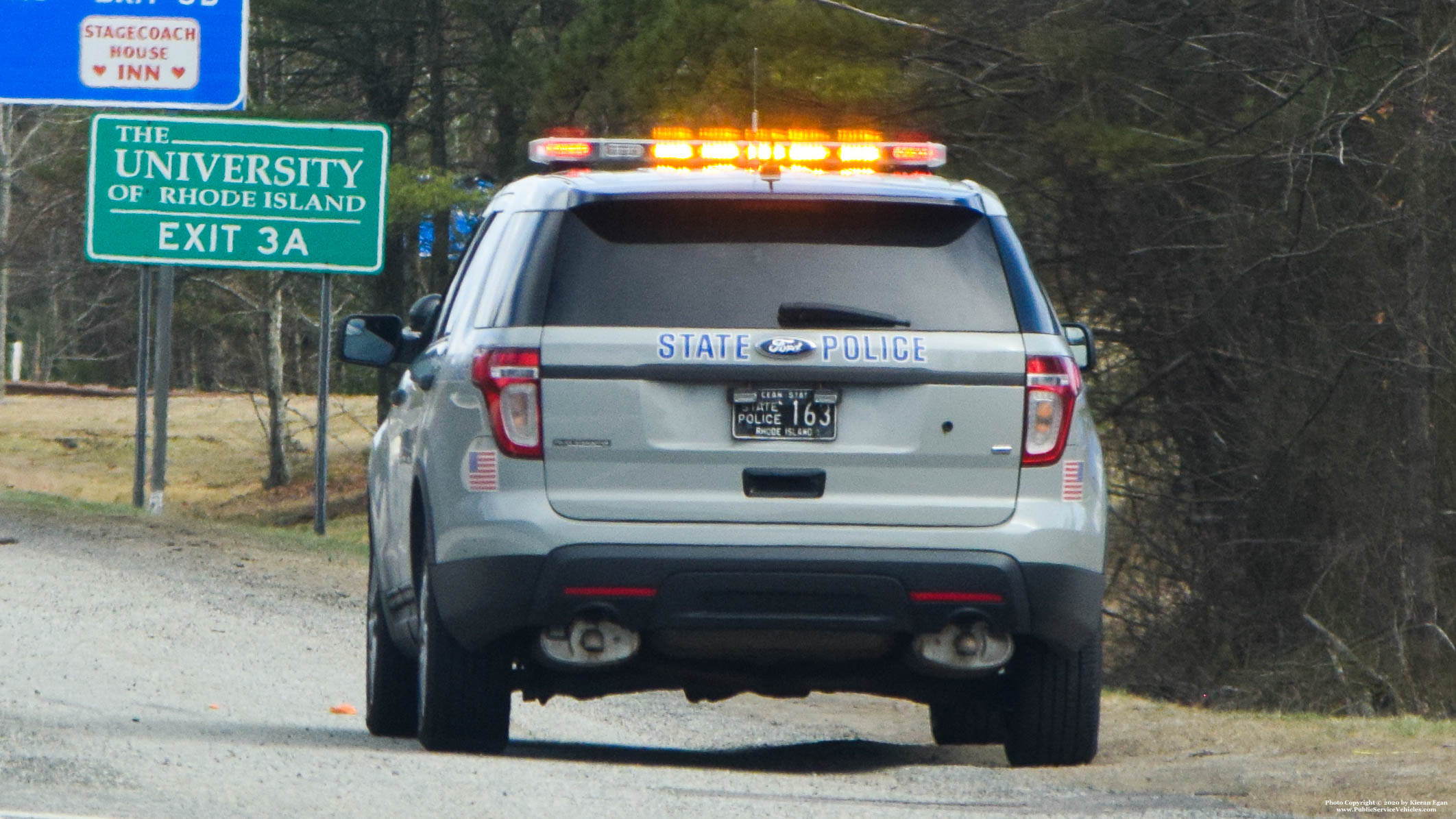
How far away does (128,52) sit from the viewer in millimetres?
20406

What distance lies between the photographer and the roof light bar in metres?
7.06

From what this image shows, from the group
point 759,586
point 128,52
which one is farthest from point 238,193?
point 759,586

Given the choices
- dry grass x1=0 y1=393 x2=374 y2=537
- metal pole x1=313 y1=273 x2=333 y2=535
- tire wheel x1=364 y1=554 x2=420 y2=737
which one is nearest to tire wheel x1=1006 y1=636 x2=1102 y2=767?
tire wheel x1=364 y1=554 x2=420 y2=737

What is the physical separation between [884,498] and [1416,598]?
9224mm

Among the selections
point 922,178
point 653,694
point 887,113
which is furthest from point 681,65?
point 922,178

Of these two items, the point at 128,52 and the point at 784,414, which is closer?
the point at 784,414

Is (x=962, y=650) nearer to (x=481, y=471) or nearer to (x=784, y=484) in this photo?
(x=784, y=484)

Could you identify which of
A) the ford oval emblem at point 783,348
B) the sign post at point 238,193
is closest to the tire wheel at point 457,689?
the ford oval emblem at point 783,348

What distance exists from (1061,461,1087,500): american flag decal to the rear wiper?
616mm

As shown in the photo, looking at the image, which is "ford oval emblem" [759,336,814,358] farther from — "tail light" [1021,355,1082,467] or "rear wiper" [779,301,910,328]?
"tail light" [1021,355,1082,467]

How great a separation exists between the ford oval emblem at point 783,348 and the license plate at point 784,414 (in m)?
0.10

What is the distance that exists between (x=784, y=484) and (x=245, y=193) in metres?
15.3

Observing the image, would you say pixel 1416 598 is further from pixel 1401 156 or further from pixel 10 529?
pixel 10 529

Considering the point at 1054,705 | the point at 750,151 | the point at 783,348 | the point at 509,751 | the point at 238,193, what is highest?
the point at 238,193
